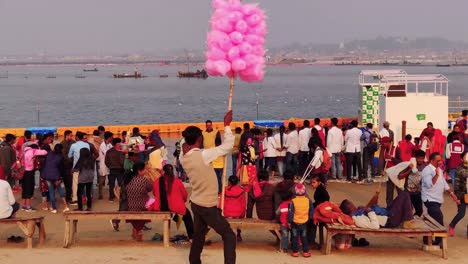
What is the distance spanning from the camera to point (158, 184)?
435 inches

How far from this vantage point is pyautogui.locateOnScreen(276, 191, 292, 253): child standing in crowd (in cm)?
1058

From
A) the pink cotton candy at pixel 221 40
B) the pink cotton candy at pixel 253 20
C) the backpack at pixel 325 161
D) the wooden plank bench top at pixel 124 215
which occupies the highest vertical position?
the pink cotton candy at pixel 253 20

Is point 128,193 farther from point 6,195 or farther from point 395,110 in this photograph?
point 395,110

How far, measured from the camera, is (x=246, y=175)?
49.9ft

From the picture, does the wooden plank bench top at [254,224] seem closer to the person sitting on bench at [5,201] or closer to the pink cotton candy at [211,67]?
the pink cotton candy at [211,67]

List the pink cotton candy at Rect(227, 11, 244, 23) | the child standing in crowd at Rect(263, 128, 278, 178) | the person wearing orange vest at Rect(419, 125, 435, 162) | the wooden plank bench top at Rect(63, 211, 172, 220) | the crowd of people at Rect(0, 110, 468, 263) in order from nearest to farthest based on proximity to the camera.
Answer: the crowd of people at Rect(0, 110, 468, 263) < the pink cotton candy at Rect(227, 11, 244, 23) < the wooden plank bench top at Rect(63, 211, 172, 220) < the person wearing orange vest at Rect(419, 125, 435, 162) < the child standing in crowd at Rect(263, 128, 278, 178)

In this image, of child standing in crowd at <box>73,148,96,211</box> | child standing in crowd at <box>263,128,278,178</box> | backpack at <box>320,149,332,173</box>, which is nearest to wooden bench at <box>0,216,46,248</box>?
child standing in crowd at <box>73,148,96,211</box>

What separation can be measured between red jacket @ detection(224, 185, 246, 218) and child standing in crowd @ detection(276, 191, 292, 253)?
0.63m

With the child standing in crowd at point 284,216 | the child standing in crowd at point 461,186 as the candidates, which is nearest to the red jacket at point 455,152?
the child standing in crowd at point 461,186

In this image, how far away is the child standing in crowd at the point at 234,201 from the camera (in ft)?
36.5

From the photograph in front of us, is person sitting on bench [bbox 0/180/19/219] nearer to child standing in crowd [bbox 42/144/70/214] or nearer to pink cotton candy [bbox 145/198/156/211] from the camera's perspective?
pink cotton candy [bbox 145/198/156/211]

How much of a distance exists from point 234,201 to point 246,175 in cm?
410

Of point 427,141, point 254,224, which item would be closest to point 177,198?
point 254,224

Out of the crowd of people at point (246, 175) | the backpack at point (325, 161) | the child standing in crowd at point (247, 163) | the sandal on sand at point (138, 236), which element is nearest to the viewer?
the crowd of people at point (246, 175)
